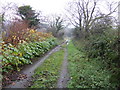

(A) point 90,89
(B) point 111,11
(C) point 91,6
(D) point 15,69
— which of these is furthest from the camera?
(C) point 91,6

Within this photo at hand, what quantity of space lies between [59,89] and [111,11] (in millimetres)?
14634

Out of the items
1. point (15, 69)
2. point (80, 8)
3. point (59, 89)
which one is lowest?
point (59, 89)

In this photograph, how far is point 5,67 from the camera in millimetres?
3918

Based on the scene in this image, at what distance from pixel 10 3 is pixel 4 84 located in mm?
14723

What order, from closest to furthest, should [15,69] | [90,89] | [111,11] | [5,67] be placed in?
[90,89] < [5,67] < [15,69] < [111,11]

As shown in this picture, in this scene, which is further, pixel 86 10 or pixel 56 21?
pixel 56 21

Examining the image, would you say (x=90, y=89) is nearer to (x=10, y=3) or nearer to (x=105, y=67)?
(x=105, y=67)

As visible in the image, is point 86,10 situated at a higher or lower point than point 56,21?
lower

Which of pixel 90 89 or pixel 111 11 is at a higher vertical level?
pixel 111 11

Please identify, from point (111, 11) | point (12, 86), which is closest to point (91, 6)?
point (111, 11)

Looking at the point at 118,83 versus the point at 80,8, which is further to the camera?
the point at 80,8

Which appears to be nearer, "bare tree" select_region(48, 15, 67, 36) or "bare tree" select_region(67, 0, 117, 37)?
"bare tree" select_region(67, 0, 117, 37)

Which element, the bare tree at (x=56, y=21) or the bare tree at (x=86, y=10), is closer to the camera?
the bare tree at (x=86, y=10)

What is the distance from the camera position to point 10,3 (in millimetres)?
15016
